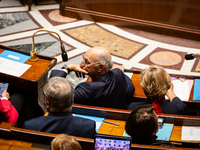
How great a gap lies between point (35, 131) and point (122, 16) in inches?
203

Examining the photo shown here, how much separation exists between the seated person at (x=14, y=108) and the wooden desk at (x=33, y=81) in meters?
0.11

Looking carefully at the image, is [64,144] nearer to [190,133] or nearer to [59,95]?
[59,95]

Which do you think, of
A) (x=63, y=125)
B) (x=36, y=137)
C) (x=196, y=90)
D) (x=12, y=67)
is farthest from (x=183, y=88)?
(x=12, y=67)

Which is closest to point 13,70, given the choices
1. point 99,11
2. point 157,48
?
point 157,48

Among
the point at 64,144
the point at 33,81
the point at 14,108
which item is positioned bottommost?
the point at 14,108

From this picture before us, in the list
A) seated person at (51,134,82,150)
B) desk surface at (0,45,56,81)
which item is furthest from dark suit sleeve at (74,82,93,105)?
seated person at (51,134,82,150)

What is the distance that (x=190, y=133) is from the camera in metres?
2.43

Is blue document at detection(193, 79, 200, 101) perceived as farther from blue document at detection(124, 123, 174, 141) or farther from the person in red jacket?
the person in red jacket

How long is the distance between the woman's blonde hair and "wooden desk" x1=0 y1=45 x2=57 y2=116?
4.58ft

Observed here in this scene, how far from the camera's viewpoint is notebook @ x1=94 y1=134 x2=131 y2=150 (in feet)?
5.84

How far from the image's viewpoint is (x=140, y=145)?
1.94 m

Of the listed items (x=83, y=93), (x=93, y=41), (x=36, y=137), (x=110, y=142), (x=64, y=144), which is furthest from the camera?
(x=93, y=41)

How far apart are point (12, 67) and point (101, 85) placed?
4.56 feet

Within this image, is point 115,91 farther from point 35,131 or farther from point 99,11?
point 99,11
